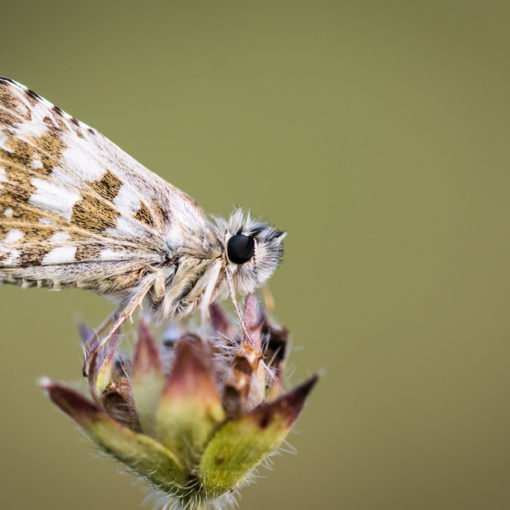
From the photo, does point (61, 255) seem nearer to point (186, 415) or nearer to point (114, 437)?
point (114, 437)

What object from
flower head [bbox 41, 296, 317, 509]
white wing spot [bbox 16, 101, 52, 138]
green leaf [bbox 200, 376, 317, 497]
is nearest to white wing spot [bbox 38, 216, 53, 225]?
white wing spot [bbox 16, 101, 52, 138]

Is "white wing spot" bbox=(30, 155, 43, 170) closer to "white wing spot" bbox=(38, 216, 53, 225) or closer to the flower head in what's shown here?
"white wing spot" bbox=(38, 216, 53, 225)

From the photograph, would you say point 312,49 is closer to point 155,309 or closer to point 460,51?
point 460,51

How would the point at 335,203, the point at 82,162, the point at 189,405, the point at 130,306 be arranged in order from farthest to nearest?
1. the point at 335,203
2. the point at 82,162
3. the point at 130,306
4. the point at 189,405

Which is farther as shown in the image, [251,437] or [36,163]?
[36,163]

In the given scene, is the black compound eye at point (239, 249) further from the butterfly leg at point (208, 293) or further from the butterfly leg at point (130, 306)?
the butterfly leg at point (130, 306)

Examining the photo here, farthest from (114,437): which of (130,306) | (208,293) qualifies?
(208,293)
